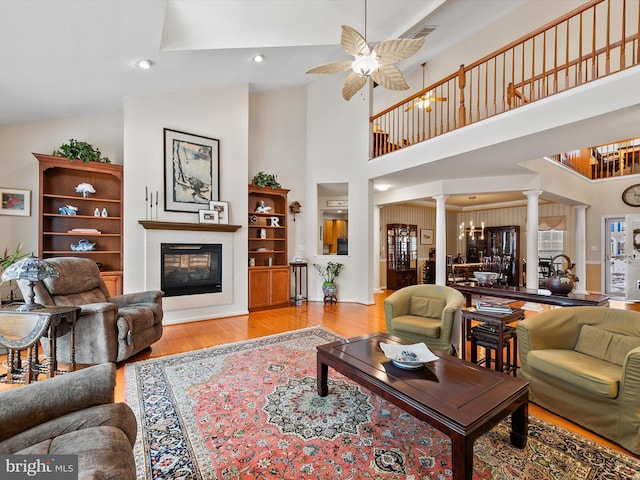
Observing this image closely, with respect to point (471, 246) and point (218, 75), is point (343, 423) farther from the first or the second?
Answer: point (471, 246)

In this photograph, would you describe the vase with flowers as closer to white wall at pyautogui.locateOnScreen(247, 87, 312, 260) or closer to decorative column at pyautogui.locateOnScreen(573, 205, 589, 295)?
white wall at pyautogui.locateOnScreen(247, 87, 312, 260)

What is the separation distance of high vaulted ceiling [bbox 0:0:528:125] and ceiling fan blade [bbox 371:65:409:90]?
205cm

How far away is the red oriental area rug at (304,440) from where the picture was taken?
1611mm

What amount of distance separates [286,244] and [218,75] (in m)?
3.20

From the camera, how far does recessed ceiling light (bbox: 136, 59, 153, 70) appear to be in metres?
3.71

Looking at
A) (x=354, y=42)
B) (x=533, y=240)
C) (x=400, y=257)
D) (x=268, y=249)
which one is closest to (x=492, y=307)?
(x=354, y=42)

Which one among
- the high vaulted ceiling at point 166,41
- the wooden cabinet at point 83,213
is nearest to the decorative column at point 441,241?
the high vaulted ceiling at point 166,41

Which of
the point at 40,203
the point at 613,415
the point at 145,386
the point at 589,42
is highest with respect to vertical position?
the point at 589,42

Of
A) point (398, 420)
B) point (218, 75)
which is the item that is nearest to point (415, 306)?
point (398, 420)

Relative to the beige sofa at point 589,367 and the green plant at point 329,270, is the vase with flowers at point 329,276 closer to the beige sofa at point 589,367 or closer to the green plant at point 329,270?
the green plant at point 329,270

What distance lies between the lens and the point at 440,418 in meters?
1.43

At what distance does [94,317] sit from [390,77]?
12.2 feet

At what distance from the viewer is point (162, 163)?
4684 millimetres

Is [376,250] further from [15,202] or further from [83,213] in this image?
[15,202]
